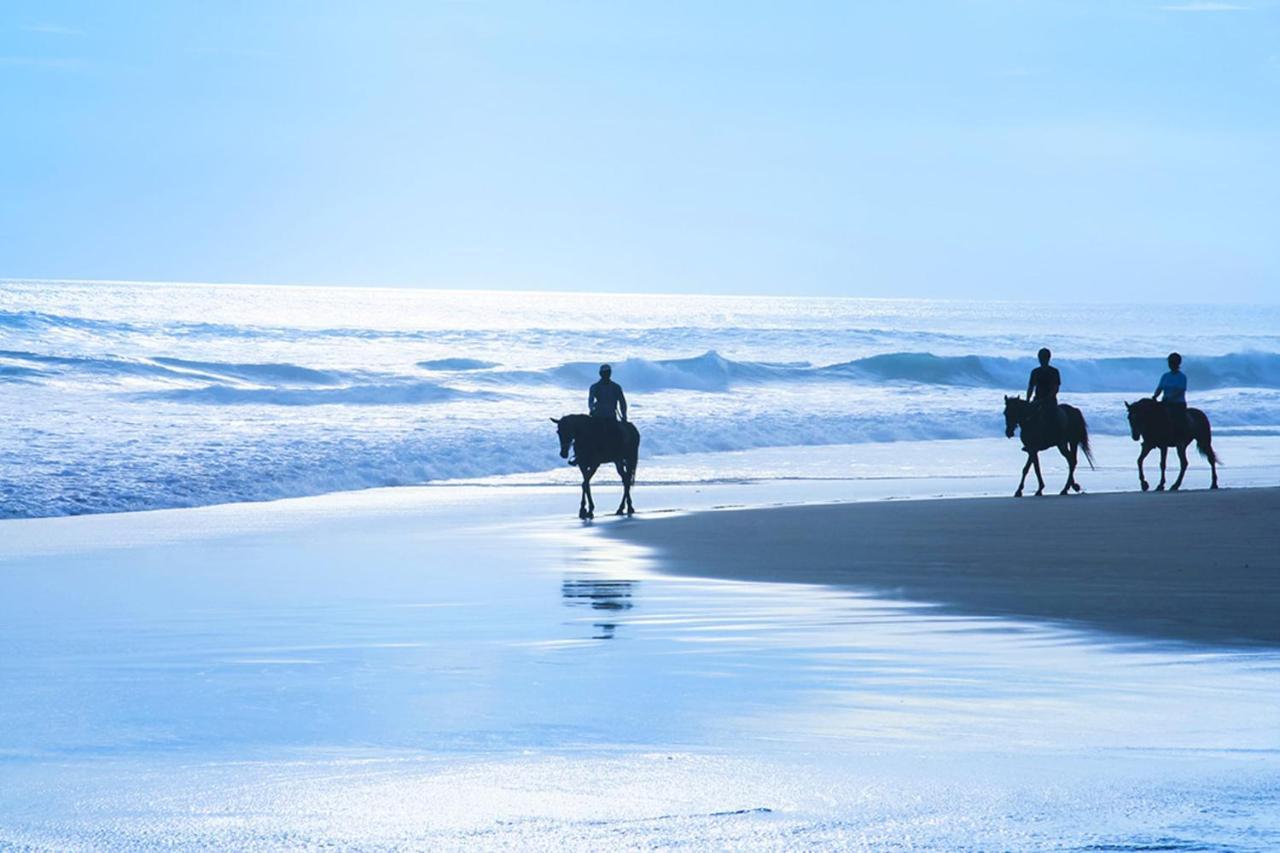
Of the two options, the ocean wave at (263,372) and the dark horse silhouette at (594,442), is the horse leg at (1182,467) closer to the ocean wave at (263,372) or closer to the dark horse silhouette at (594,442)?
the dark horse silhouette at (594,442)

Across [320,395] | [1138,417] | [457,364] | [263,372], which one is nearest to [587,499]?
[1138,417]

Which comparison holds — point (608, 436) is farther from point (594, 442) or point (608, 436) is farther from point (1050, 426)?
point (1050, 426)

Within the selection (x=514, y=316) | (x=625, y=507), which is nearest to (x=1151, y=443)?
(x=625, y=507)

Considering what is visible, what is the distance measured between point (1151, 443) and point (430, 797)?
16403mm

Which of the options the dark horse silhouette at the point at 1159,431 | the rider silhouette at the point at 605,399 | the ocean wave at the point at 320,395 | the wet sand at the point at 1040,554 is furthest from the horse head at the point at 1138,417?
the ocean wave at the point at 320,395

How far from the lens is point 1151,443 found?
19.6 m

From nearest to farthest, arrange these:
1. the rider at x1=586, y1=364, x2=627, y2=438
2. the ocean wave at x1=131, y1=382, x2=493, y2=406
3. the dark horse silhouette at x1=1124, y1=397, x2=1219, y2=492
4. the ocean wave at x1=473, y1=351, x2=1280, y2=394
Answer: the rider at x1=586, y1=364, x2=627, y2=438 < the dark horse silhouette at x1=1124, y1=397, x2=1219, y2=492 < the ocean wave at x1=131, y1=382, x2=493, y2=406 < the ocean wave at x1=473, y1=351, x2=1280, y2=394

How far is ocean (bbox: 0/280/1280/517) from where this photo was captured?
21875 mm

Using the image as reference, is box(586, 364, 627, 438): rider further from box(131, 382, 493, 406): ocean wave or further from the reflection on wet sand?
box(131, 382, 493, 406): ocean wave

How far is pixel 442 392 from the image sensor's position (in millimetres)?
42219

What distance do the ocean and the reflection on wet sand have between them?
8.67 m

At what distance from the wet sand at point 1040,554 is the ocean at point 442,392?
23.7ft

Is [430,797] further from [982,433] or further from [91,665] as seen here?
[982,433]

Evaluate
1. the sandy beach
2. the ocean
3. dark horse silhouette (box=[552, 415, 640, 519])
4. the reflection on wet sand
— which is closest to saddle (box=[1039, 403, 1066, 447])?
the ocean
